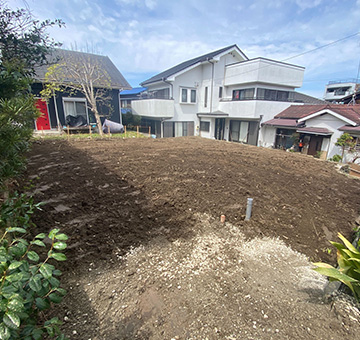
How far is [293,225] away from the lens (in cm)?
348

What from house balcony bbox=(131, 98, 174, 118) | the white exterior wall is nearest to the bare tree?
house balcony bbox=(131, 98, 174, 118)

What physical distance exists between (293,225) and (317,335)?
207cm

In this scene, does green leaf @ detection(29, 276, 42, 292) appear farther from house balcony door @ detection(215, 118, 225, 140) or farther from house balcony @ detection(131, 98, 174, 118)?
house balcony door @ detection(215, 118, 225, 140)

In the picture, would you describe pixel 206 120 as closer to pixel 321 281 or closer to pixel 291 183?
pixel 291 183

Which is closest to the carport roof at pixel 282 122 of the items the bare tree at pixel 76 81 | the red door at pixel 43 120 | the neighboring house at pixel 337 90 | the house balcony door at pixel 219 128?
the house balcony door at pixel 219 128

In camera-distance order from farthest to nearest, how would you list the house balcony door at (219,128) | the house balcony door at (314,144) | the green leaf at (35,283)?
the house balcony door at (219,128) → the house balcony door at (314,144) → the green leaf at (35,283)

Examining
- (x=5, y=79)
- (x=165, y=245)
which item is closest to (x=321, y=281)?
(x=165, y=245)

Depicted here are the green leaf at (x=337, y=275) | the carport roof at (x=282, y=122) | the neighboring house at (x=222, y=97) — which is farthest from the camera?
Answer: the neighboring house at (x=222, y=97)

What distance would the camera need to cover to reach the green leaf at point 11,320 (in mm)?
728

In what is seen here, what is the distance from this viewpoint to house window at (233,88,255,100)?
45.4 ft

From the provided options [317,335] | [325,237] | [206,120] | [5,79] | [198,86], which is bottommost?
[325,237]

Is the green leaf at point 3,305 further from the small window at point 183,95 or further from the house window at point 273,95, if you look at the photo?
the small window at point 183,95

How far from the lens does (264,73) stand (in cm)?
1287

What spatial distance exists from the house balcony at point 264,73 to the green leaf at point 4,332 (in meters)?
14.7
